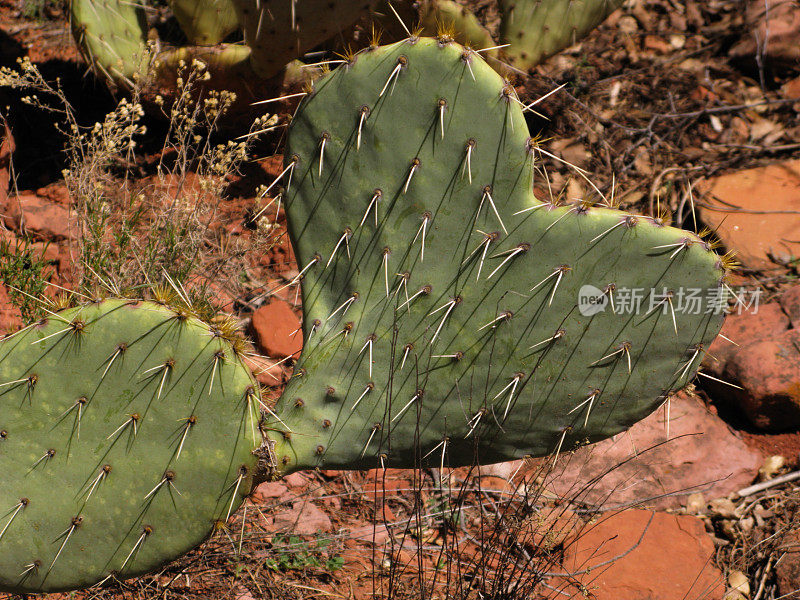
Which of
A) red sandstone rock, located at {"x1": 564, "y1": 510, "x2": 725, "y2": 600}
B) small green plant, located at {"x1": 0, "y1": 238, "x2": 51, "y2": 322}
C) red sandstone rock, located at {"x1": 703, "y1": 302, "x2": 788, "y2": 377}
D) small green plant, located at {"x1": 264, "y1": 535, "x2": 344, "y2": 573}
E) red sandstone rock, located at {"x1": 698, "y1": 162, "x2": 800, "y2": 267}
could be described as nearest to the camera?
small green plant, located at {"x1": 264, "y1": 535, "x2": 344, "y2": 573}

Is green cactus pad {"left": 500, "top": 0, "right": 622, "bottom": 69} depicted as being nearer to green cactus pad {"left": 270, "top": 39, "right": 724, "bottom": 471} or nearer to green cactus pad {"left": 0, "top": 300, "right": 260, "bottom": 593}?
green cactus pad {"left": 270, "top": 39, "right": 724, "bottom": 471}

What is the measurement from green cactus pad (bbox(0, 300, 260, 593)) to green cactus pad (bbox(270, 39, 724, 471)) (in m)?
0.17

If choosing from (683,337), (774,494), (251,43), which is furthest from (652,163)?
(683,337)

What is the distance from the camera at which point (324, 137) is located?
5.13 ft

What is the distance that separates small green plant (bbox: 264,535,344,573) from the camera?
201 centimetres

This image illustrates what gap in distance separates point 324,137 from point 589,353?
29.4 inches

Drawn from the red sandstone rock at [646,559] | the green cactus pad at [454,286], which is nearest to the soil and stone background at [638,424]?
the red sandstone rock at [646,559]

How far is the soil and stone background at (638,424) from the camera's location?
2014mm

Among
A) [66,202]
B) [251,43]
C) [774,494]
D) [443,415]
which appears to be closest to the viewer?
→ [443,415]

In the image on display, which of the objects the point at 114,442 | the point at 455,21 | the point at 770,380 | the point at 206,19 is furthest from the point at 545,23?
the point at 114,442

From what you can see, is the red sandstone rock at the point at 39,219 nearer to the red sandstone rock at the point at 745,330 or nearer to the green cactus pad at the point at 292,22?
the green cactus pad at the point at 292,22

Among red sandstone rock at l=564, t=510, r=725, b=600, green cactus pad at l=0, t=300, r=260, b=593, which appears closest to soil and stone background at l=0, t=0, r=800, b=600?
red sandstone rock at l=564, t=510, r=725, b=600

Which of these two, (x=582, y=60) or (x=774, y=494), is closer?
(x=774, y=494)

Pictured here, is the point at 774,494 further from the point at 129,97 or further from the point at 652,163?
the point at 129,97
